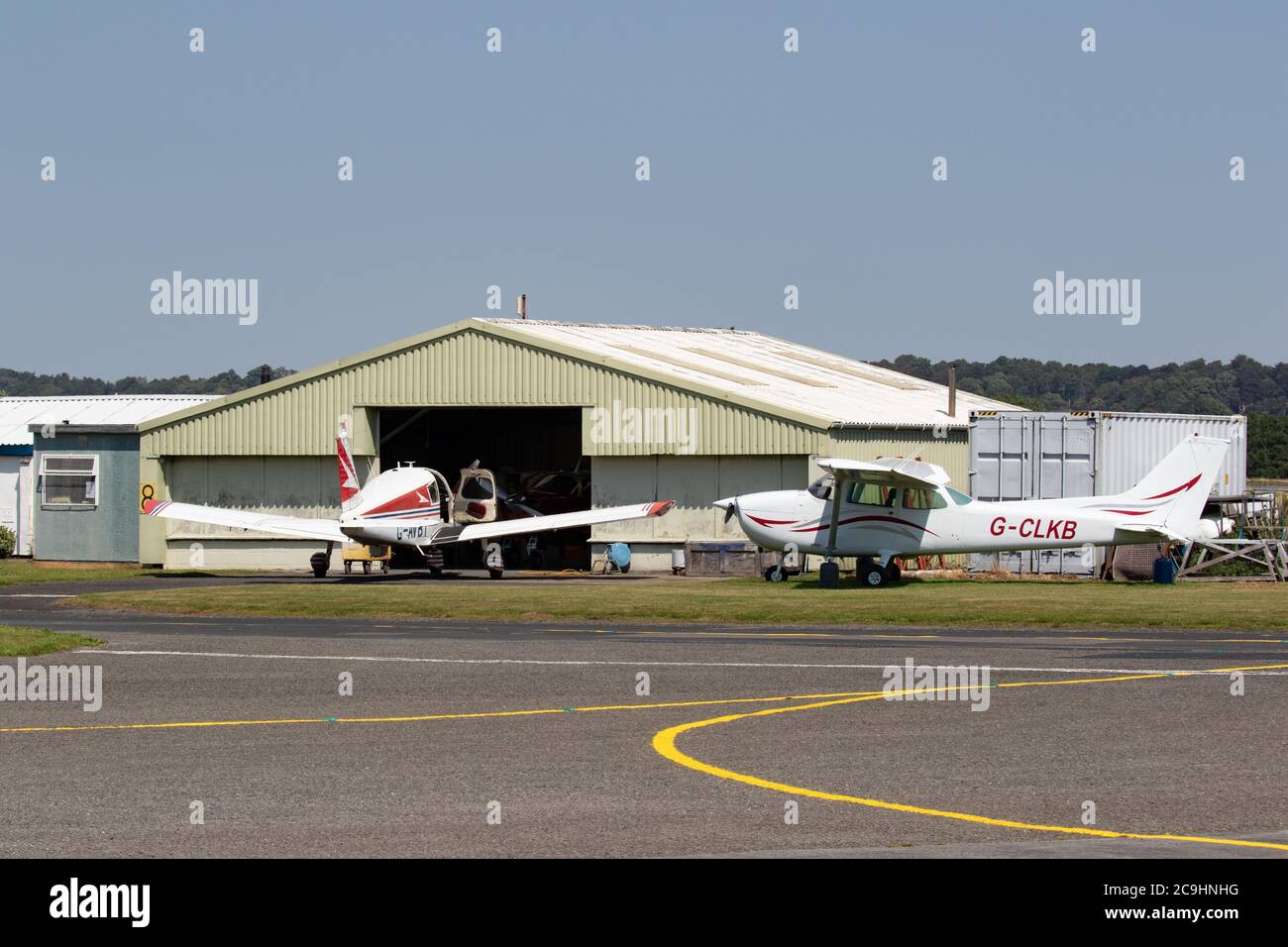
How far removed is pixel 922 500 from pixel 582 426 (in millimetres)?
14082

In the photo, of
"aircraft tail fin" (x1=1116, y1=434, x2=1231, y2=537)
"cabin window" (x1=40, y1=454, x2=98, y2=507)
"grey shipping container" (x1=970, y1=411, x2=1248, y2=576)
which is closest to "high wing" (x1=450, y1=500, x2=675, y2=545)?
"grey shipping container" (x1=970, y1=411, x2=1248, y2=576)

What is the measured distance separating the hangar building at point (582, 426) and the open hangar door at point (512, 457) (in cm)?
15

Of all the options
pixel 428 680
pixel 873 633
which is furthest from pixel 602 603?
pixel 428 680

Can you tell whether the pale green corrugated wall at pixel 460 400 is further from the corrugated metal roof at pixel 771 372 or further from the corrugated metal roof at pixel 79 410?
the corrugated metal roof at pixel 79 410

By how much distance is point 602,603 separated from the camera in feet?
101

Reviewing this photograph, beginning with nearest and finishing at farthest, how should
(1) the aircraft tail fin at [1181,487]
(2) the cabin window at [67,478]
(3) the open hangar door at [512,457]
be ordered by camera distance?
(1) the aircraft tail fin at [1181,487]
(3) the open hangar door at [512,457]
(2) the cabin window at [67,478]

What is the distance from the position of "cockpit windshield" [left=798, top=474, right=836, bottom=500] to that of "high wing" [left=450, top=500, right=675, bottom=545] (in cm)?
429

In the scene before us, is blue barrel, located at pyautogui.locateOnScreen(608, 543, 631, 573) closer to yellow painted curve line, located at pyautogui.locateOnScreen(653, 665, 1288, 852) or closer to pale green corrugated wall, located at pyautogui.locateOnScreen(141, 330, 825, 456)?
pale green corrugated wall, located at pyautogui.locateOnScreen(141, 330, 825, 456)

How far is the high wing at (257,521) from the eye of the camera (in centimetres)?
4097

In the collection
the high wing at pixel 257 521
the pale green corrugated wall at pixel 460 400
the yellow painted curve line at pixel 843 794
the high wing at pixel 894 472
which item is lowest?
the yellow painted curve line at pixel 843 794

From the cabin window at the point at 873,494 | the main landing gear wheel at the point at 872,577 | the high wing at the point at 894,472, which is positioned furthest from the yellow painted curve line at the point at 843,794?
the cabin window at the point at 873,494

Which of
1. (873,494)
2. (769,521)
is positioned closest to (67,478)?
(769,521)

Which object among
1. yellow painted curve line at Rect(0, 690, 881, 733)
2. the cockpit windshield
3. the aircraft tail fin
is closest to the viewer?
yellow painted curve line at Rect(0, 690, 881, 733)

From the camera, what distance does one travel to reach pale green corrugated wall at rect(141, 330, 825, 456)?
42281 mm
